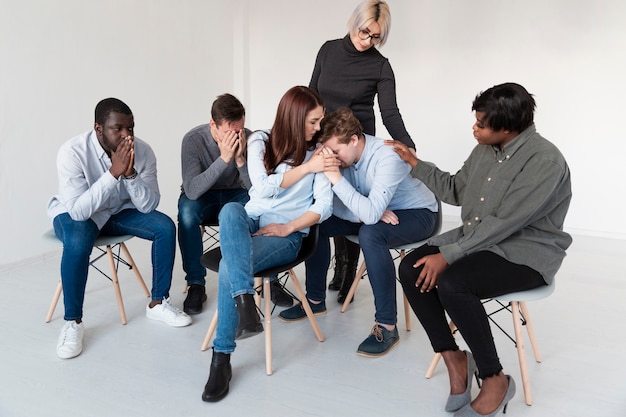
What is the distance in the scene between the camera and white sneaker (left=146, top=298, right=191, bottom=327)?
8.29 ft

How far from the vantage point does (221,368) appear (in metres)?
2.00

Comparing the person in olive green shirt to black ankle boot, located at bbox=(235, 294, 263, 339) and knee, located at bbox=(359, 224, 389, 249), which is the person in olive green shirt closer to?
knee, located at bbox=(359, 224, 389, 249)

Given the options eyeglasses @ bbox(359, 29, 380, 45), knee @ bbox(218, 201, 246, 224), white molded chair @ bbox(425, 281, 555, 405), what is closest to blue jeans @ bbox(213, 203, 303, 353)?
knee @ bbox(218, 201, 246, 224)

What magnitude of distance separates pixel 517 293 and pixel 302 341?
962mm

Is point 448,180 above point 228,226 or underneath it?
above

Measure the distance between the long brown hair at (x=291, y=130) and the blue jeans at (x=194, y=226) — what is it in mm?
642

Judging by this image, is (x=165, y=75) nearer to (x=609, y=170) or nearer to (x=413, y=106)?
(x=413, y=106)

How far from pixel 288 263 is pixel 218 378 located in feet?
1.56

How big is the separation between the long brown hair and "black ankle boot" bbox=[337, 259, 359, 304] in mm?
859

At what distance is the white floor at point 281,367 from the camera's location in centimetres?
192

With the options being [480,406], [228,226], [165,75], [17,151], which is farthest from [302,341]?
[165,75]

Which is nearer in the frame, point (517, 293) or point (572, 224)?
point (517, 293)

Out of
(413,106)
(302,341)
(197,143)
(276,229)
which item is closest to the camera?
(276,229)

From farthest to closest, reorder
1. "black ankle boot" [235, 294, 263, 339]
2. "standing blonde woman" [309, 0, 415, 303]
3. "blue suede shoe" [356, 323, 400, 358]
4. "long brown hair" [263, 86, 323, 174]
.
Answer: "standing blonde woman" [309, 0, 415, 303] → "blue suede shoe" [356, 323, 400, 358] → "long brown hair" [263, 86, 323, 174] → "black ankle boot" [235, 294, 263, 339]
